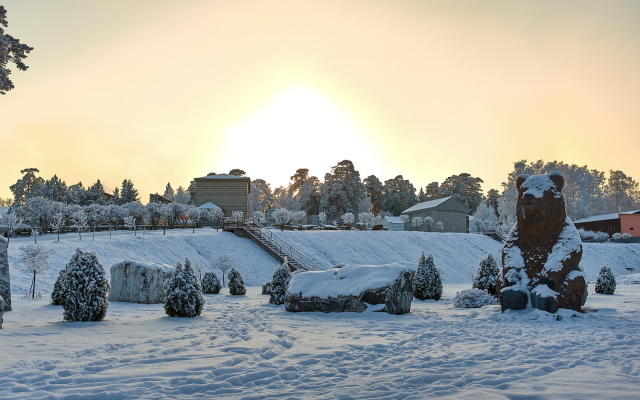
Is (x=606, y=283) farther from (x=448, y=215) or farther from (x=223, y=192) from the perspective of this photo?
(x=223, y=192)

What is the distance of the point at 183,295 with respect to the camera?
10.5 m

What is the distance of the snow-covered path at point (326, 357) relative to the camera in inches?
176

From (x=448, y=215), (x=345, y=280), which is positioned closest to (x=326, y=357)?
(x=345, y=280)

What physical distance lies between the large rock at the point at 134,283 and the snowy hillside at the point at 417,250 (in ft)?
57.4

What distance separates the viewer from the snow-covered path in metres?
4.46

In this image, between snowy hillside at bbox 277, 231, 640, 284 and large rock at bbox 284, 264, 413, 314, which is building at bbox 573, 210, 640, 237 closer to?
snowy hillside at bbox 277, 231, 640, 284

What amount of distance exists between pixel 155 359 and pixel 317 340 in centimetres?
289

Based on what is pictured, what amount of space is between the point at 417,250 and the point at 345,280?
86.0 ft

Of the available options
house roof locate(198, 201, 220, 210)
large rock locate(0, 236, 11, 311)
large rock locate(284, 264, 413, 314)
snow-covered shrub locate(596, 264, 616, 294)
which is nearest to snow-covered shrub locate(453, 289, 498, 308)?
large rock locate(284, 264, 413, 314)

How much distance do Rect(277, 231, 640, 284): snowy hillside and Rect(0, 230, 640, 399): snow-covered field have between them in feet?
67.9

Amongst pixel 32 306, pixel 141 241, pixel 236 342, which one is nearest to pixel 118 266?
pixel 32 306

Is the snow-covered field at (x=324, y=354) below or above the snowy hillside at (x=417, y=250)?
below

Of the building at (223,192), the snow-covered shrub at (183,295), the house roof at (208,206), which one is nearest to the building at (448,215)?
the building at (223,192)

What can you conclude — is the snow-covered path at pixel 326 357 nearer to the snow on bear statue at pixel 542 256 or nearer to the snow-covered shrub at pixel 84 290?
the snow-covered shrub at pixel 84 290
